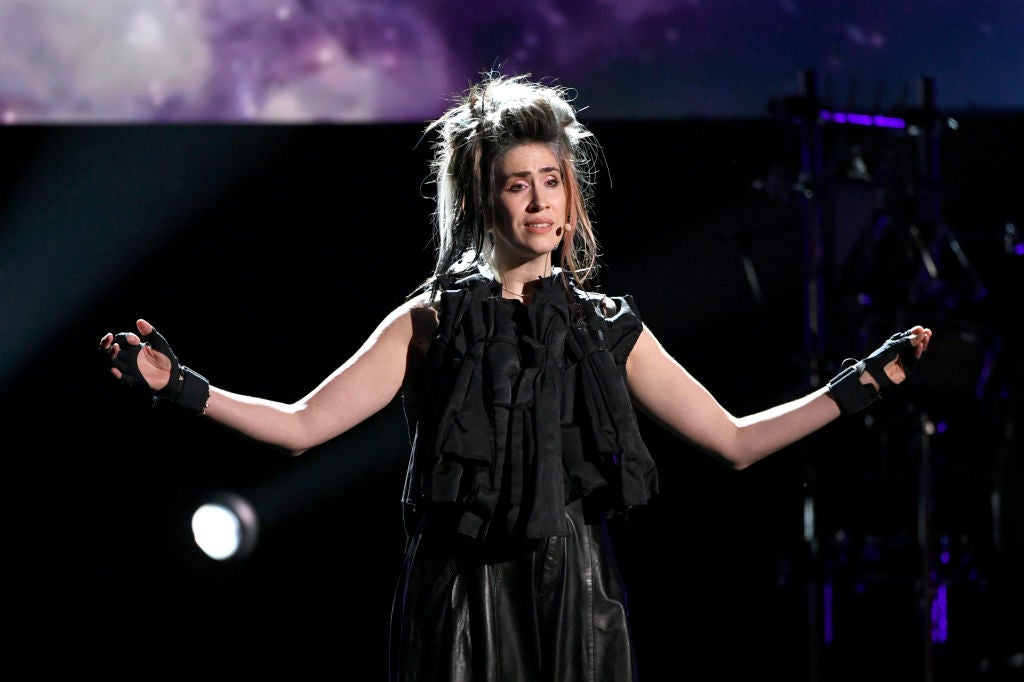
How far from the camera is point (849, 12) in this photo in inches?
147

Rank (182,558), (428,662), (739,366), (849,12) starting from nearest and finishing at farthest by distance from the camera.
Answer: (428,662)
(182,558)
(849,12)
(739,366)

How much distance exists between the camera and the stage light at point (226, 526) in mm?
3104

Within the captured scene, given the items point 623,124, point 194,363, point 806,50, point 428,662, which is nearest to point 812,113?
point 806,50

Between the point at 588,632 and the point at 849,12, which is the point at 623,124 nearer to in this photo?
the point at 849,12

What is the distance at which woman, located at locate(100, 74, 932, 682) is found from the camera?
1.63m

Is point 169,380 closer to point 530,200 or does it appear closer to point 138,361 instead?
point 138,361

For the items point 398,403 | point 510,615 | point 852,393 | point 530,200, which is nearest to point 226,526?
point 398,403

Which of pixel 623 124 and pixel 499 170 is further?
pixel 623 124

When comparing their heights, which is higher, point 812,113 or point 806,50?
point 806,50

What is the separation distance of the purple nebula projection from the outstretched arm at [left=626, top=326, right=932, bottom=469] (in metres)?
1.94

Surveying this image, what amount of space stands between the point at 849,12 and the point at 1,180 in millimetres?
2891

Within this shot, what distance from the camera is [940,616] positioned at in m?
3.73

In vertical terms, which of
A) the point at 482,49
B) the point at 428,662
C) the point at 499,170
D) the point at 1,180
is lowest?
the point at 428,662

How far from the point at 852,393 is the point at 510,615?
716 millimetres
